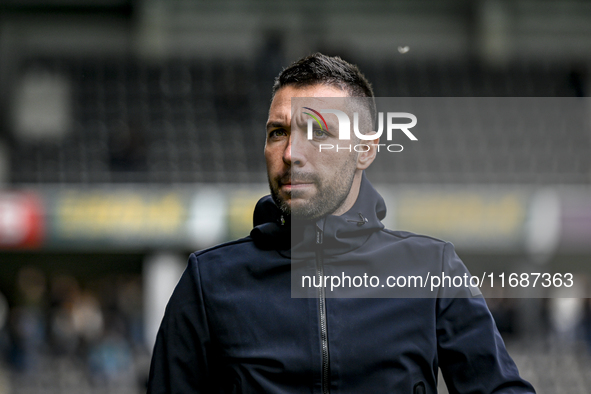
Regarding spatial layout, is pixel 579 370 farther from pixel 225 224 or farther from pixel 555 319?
pixel 225 224

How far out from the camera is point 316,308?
1303 mm

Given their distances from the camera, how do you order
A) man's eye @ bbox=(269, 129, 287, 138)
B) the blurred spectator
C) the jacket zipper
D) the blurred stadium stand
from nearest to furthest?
the jacket zipper
man's eye @ bbox=(269, 129, 287, 138)
the blurred spectator
the blurred stadium stand

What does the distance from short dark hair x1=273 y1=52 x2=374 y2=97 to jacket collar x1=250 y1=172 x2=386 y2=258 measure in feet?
0.71

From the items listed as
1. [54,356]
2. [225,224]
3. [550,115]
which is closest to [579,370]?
[550,115]

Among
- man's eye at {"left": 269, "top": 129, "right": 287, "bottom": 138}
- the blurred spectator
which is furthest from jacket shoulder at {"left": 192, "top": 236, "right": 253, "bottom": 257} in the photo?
the blurred spectator

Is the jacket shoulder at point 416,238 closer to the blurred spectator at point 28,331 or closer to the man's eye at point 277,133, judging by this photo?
the man's eye at point 277,133

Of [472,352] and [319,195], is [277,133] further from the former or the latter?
[472,352]

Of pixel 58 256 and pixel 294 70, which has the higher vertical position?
pixel 294 70

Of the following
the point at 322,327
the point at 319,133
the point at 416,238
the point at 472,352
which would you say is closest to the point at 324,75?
the point at 319,133

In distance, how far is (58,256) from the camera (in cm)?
918

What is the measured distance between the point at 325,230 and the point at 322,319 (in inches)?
6.8

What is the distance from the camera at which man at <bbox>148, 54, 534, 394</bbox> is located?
1.26 meters

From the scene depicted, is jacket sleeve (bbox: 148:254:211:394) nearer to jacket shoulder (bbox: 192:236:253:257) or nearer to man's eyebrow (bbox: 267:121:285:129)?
jacket shoulder (bbox: 192:236:253:257)

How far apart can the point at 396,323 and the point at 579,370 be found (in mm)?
5690
